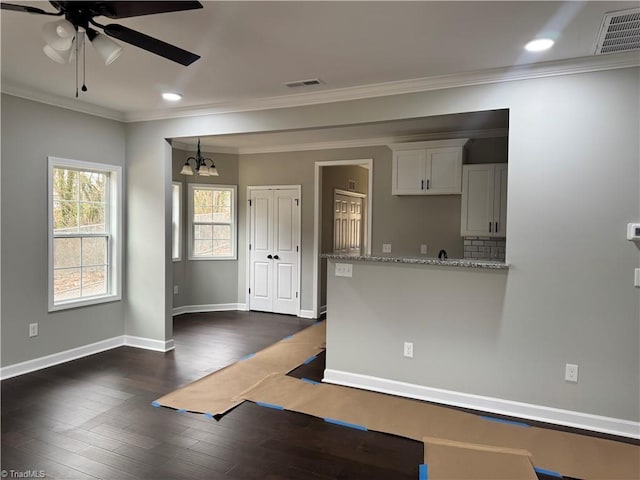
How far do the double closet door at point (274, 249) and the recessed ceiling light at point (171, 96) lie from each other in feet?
9.16

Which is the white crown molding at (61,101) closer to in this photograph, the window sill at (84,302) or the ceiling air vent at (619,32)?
the window sill at (84,302)

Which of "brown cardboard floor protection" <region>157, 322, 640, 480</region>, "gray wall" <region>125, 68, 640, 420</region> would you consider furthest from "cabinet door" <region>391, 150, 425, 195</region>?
"brown cardboard floor protection" <region>157, 322, 640, 480</region>

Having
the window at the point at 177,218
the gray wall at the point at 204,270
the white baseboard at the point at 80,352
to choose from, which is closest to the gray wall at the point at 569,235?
the white baseboard at the point at 80,352

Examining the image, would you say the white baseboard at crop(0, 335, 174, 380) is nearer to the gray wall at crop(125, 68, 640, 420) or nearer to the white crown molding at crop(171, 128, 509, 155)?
the white crown molding at crop(171, 128, 509, 155)

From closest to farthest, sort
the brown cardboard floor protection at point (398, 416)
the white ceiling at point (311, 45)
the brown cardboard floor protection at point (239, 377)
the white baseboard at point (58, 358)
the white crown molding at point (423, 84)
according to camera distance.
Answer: the white ceiling at point (311, 45)
the brown cardboard floor protection at point (398, 416)
the white crown molding at point (423, 84)
the brown cardboard floor protection at point (239, 377)
the white baseboard at point (58, 358)

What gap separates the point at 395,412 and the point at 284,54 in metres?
2.81

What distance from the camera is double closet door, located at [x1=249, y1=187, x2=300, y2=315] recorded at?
265 inches

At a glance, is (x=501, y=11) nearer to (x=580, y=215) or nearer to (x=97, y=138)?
(x=580, y=215)

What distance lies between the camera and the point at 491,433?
9.82ft

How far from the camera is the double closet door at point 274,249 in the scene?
6.73 m

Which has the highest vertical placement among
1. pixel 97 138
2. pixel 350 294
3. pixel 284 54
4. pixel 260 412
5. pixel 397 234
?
pixel 284 54

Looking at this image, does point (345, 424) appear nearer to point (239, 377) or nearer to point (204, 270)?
point (239, 377)

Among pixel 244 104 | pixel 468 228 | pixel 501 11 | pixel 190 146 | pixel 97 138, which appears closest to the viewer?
pixel 501 11

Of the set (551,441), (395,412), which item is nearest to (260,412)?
(395,412)
